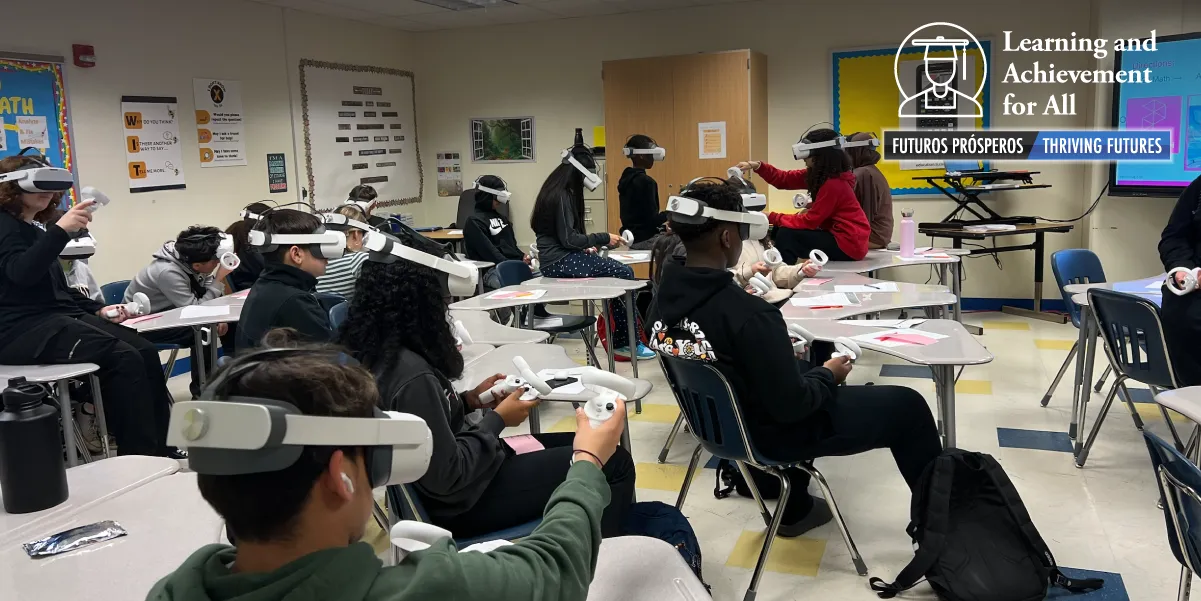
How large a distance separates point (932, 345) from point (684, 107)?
15.2ft

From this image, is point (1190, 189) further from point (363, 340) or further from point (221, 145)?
point (221, 145)

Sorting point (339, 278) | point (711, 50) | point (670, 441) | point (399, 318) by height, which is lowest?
point (670, 441)

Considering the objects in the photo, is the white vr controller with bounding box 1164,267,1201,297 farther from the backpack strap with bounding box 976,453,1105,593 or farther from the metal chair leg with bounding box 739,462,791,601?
the metal chair leg with bounding box 739,462,791,601

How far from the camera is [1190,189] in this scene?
3656mm

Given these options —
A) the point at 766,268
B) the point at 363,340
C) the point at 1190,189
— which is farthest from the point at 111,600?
the point at 1190,189

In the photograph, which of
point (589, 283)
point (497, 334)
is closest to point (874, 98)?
point (589, 283)

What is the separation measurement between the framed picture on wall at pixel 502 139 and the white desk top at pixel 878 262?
4.08m

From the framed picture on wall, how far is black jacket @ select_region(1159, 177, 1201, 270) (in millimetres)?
5590

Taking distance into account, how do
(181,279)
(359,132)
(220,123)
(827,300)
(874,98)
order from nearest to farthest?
(827,300) → (181,279) → (220,123) → (874,98) → (359,132)

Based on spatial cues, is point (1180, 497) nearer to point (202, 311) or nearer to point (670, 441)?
point (670, 441)

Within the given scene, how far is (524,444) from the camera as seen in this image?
7.81 feet

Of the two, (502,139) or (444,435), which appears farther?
(502,139)

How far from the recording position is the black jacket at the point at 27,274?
3475 millimetres

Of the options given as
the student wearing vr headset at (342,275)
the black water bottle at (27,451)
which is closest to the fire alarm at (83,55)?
the student wearing vr headset at (342,275)
